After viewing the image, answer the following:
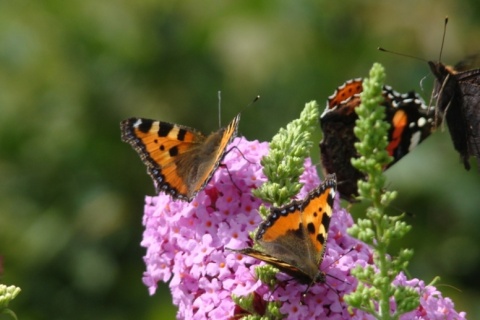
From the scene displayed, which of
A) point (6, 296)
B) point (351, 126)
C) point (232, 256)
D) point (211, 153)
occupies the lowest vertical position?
point (6, 296)

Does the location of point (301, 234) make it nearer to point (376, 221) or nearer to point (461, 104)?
point (376, 221)

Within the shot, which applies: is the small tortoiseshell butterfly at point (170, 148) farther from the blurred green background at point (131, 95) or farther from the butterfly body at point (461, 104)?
the blurred green background at point (131, 95)

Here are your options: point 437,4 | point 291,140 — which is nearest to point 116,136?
point 437,4

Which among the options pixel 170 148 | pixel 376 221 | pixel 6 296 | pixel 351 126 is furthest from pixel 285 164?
pixel 351 126

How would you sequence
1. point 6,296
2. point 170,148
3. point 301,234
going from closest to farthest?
point 6,296
point 301,234
point 170,148

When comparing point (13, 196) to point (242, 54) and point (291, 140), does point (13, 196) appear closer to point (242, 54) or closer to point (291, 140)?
point (242, 54)

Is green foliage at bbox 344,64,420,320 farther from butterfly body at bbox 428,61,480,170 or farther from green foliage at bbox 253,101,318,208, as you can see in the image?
butterfly body at bbox 428,61,480,170
